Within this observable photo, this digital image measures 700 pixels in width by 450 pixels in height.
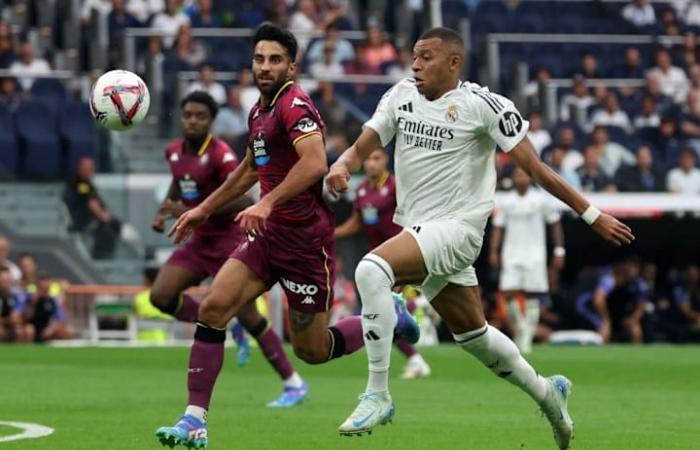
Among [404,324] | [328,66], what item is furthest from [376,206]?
[328,66]

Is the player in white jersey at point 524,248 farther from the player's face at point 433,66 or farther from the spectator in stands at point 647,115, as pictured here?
the player's face at point 433,66

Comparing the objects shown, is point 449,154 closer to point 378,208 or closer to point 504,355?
point 504,355

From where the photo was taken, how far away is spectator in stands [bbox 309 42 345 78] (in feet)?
90.8

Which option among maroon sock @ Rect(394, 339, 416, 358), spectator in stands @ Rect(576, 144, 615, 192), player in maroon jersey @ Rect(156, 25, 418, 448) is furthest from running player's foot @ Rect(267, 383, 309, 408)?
spectator in stands @ Rect(576, 144, 615, 192)

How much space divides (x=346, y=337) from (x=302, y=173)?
2077 millimetres

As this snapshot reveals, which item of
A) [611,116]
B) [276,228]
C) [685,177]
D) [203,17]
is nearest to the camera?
[276,228]

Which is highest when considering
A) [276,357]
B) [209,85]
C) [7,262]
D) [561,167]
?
[209,85]

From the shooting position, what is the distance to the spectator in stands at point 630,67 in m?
30.1

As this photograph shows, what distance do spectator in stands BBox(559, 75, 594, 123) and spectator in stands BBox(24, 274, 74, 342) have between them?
364 inches

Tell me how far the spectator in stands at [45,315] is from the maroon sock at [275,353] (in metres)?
10.9

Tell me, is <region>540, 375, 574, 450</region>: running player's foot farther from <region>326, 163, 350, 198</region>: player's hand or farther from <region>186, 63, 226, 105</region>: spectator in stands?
<region>186, 63, 226, 105</region>: spectator in stands

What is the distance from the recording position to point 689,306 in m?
27.2

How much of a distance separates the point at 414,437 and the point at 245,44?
19.1 metres

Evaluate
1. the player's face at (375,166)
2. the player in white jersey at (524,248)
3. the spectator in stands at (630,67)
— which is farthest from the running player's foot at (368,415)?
the spectator in stands at (630,67)
